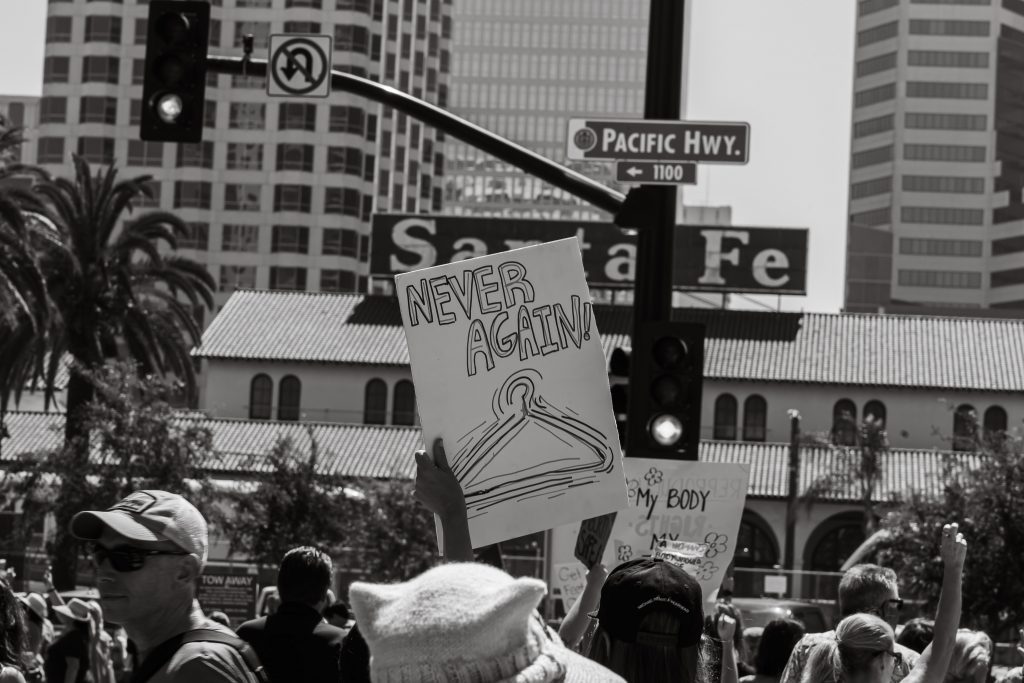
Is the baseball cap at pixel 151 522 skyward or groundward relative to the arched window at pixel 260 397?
skyward

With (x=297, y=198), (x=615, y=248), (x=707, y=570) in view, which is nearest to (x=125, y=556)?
(x=707, y=570)

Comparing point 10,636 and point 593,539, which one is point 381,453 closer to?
point 10,636

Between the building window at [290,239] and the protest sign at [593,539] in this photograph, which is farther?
the building window at [290,239]

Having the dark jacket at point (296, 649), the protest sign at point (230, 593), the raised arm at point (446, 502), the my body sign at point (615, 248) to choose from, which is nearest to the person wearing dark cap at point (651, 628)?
the raised arm at point (446, 502)

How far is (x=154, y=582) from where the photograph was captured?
4.55m

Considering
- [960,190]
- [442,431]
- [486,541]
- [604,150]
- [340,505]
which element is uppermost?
[960,190]

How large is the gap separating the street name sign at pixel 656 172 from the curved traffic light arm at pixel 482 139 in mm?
579

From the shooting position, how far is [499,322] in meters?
5.49

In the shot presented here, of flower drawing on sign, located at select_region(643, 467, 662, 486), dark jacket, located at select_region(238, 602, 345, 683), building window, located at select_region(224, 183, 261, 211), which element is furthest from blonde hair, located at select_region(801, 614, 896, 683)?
building window, located at select_region(224, 183, 261, 211)

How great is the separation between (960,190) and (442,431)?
152330mm

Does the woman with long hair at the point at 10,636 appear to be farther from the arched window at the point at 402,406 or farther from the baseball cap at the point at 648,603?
the arched window at the point at 402,406

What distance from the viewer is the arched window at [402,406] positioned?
217 ft

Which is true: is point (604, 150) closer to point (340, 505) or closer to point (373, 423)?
point (340, 505)

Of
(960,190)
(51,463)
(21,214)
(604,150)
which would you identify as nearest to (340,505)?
(51,463)
